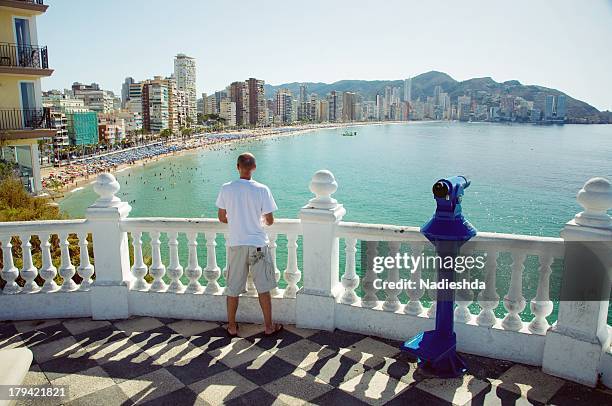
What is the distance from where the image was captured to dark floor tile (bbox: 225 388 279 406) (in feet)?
10.1

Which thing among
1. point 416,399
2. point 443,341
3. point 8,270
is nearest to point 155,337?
point 8,270

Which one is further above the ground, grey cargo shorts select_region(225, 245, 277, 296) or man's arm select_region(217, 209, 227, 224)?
man's arm select_region(217, 209, 227, 224)

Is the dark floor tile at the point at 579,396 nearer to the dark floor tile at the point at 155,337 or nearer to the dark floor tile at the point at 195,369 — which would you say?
the dark floor tile at the point at 195,369

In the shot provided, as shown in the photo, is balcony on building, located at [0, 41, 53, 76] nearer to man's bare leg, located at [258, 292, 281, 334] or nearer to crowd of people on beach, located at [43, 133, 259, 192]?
man's bare leg, located at [258, 292, 281, 334]

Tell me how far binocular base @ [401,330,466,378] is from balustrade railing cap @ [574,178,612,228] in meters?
1.22

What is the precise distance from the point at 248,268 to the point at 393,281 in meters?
1.18

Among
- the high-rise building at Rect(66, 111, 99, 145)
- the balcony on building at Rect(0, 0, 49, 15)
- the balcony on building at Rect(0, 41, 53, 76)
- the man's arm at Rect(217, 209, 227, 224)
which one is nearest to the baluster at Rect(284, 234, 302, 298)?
the man's arm at Rect(217, 209, 227, 224)

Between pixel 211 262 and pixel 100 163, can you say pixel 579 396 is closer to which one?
pixel 211 262

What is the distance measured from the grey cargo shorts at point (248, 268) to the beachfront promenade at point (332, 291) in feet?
1.01

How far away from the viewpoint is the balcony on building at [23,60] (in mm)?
22000

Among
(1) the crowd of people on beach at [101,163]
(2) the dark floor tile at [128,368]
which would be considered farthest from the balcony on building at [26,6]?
(1) the crowd of people on beach at [101,163]

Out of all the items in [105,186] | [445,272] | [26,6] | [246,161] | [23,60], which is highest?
[26,6]

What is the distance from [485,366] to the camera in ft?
11.6

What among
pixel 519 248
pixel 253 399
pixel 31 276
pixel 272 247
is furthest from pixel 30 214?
pixel 519 248
